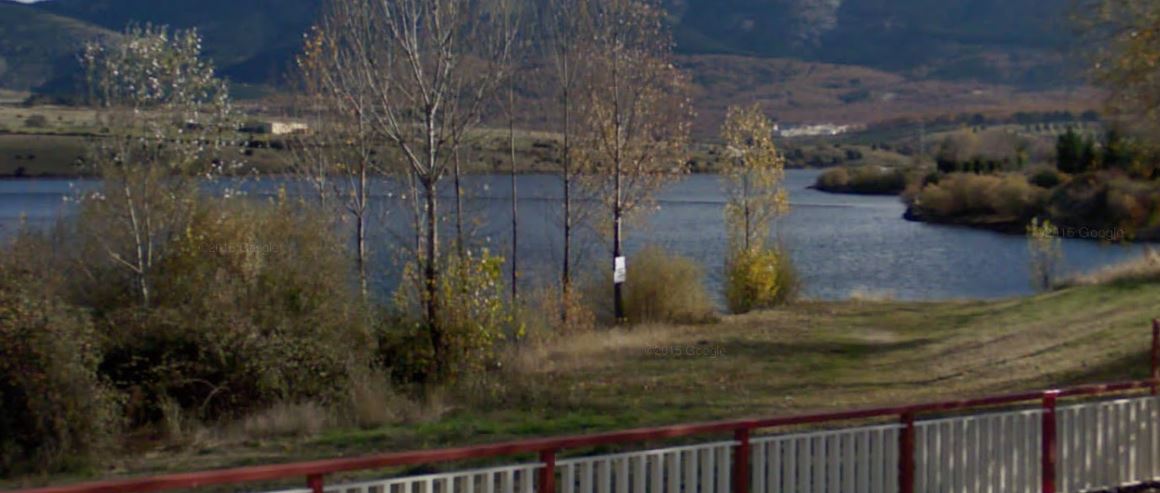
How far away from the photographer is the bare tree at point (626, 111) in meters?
26.4

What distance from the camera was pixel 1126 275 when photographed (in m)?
30.5

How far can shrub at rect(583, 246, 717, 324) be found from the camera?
2739cm

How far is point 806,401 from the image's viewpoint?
52.1ft

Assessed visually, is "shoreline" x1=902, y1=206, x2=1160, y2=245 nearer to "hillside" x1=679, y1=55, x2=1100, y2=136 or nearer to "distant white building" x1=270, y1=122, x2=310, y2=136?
"hillside" x1=679, y1=55, x2=1100, y2=136

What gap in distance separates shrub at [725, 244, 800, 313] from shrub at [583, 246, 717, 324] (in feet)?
9.09

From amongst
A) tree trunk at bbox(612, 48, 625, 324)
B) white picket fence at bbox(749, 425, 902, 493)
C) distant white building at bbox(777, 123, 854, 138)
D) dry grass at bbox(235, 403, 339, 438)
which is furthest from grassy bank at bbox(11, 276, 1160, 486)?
distant white building at bbox(777, 123, 854, 138)

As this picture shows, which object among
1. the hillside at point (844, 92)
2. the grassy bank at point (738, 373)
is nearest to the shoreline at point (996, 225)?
the hillside at point (844, 92)

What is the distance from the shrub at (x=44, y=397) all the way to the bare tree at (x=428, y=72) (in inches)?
228

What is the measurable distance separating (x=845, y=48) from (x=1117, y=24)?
98.3 metres

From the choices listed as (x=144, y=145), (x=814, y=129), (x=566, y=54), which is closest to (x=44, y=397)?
(x=144, y=145)

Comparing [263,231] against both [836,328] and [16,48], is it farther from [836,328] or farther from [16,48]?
[16,48]

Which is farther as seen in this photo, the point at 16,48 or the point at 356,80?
the point at 16,48

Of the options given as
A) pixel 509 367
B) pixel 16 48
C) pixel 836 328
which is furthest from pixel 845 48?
pixel 509 367

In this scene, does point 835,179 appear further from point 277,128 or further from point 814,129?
point 277,128
